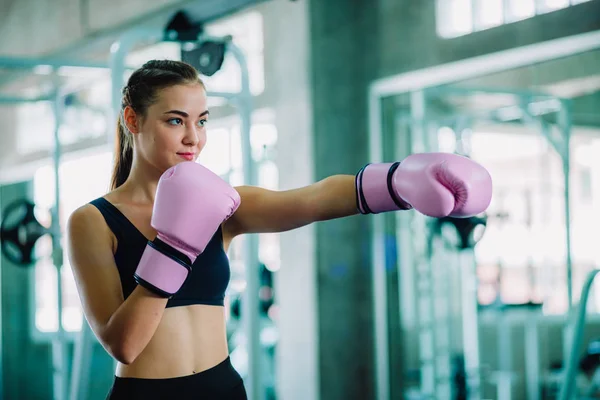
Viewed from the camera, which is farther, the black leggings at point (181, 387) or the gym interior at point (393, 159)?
the gym interior at point (393, 159)

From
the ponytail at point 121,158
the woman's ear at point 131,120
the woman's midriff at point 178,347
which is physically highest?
the woman's ear at point 131,120

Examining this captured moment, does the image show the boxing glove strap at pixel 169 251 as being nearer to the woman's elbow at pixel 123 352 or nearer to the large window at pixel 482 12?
the woman's elbow at pixel 123 352

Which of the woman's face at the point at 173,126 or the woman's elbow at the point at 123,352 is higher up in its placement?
the woman's face at the point at 173,126

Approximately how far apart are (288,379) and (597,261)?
179 centimetres

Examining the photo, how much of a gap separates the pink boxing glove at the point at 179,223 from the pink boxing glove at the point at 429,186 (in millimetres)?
241

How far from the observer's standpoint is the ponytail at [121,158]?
4.49 ft

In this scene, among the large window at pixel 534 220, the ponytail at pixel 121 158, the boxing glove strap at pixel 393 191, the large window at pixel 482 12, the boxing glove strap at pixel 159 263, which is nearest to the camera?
the boxing glove strap at pixel 159 263

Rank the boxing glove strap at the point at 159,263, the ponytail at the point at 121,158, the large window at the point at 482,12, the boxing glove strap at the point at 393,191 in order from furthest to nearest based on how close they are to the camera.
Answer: the large window at the point at 482,12 → the ponytail at the point at 121,158 → the boxing glove strap at the point at 393,191 → the boxing glove strap at the point at 159,263

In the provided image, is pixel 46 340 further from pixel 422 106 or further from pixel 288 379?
pixel 422 106

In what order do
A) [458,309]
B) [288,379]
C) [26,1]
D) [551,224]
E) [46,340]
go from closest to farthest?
[551,224]
[288,379]
[458,309]
[26,1]
[46,340]

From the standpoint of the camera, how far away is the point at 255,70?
456 cm

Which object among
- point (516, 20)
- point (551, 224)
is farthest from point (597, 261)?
point (516, 20)

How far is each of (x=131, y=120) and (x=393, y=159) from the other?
3.03 m

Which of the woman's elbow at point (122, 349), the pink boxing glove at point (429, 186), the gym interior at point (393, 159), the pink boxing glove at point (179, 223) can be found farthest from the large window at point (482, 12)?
the woman's elbow at point (122, 349)
